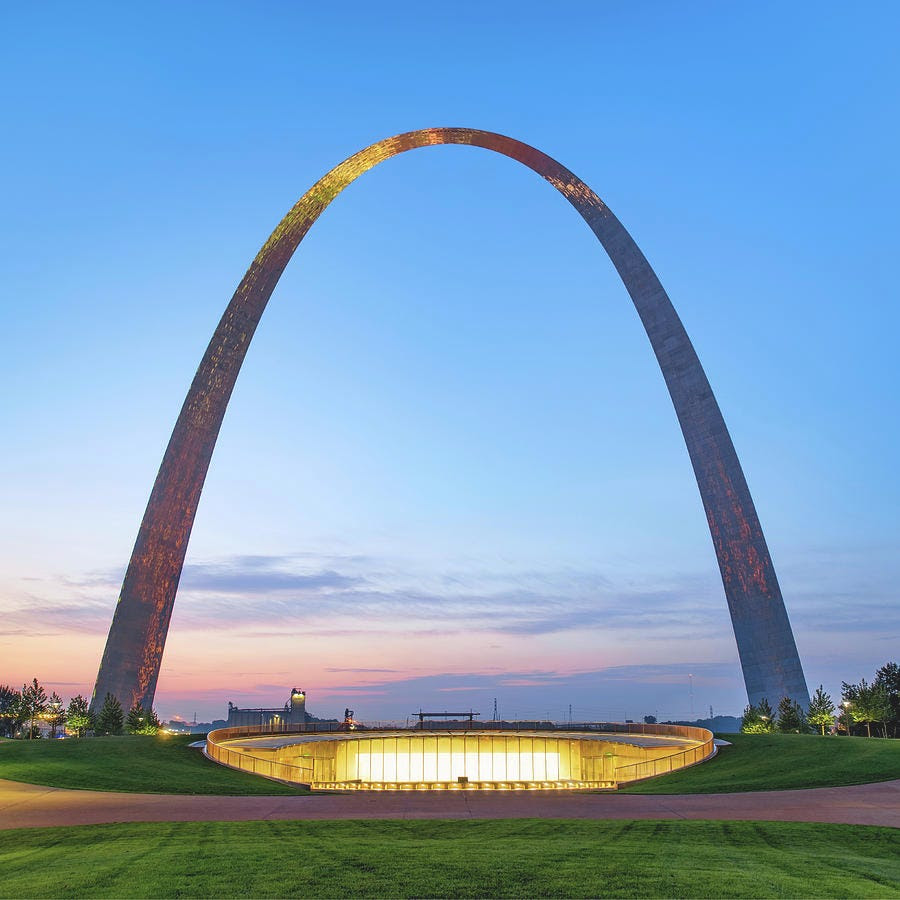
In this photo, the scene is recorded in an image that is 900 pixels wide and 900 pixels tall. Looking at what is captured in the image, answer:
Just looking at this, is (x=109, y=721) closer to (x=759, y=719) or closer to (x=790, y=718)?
(x=759, y=719)

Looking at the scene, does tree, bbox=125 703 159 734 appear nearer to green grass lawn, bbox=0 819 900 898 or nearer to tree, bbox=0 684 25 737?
tree, bbox=0 684 25 737

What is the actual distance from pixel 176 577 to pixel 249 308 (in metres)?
15.4

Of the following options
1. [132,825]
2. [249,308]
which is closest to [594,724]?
[249,308]

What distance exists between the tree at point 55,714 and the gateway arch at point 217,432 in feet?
25.9

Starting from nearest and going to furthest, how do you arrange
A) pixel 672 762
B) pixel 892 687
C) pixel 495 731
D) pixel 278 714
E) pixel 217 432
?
pixel 672 762
pixel 217 432
pixel 495 731
pixel 892 687
pixel 278 714

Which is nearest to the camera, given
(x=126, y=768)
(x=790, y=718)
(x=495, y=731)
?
(x=126, y=768)

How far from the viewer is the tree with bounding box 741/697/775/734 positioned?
34.8 m

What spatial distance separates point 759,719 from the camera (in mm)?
35469

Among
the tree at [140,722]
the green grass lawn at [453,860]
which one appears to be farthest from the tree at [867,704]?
the tree at [140,722]

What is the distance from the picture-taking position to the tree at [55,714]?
42.9 meters

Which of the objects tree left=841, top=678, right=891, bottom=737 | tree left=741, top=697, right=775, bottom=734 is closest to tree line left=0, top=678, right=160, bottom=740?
tree left=741, top=697, right=775, bottom=734

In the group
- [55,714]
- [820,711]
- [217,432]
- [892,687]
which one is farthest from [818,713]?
[55,714]

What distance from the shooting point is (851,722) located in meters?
38.8

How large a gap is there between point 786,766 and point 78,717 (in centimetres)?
3016
